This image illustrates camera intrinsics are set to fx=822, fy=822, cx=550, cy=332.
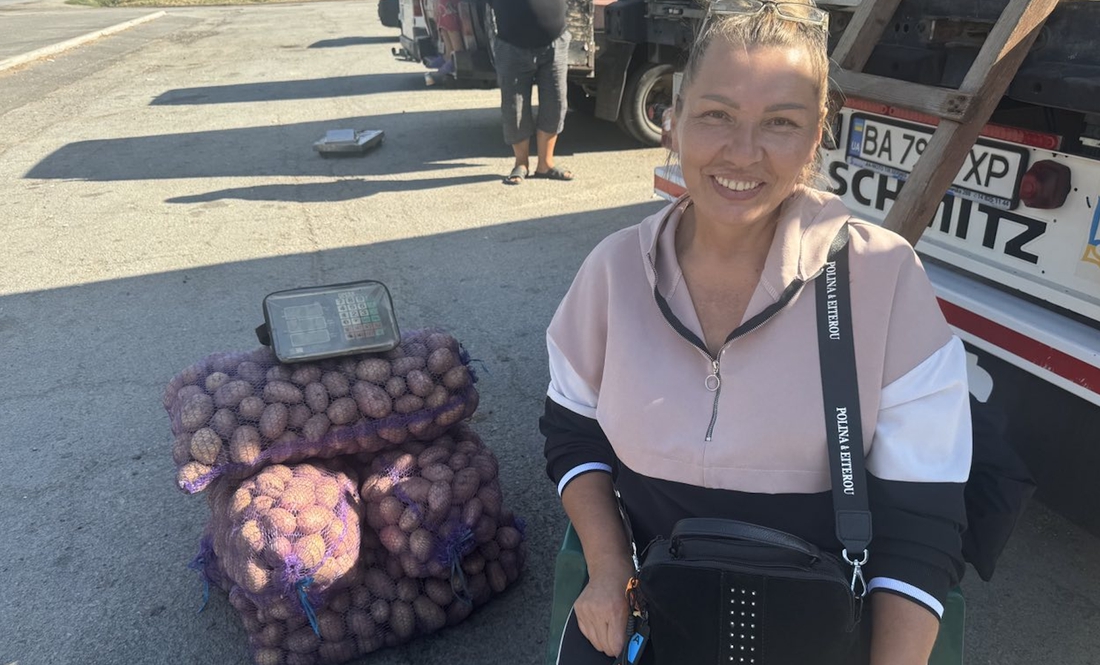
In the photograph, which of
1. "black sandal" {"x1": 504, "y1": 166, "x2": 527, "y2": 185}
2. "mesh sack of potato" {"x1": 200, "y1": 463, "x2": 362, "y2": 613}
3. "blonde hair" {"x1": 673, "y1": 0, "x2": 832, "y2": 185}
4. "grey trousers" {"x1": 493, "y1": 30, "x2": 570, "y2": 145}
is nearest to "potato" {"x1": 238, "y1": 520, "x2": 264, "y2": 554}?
"mesh sack of potato" {"x1": 200, "y1": 463, "x2": 362, "y2": 613}

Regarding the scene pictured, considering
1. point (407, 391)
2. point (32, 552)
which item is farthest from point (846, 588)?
point (32, 552)

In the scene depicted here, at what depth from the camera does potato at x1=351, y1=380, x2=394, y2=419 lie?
90.3 inches

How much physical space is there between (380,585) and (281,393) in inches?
23.2

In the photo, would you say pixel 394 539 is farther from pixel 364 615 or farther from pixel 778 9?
pixel 778 9

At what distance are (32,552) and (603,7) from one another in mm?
5491

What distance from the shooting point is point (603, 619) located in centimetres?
158

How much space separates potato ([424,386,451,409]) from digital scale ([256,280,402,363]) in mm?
180

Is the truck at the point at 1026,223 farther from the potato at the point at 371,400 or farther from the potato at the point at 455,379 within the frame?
the potato at the point at 371,400

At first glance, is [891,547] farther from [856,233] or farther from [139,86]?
[139,86]

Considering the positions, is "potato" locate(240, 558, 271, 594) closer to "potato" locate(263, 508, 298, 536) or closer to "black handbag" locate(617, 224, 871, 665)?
"potato" locate(263, 508, 298, 536)

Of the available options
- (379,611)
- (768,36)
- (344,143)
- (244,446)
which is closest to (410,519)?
(379,611)

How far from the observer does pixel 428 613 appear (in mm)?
2277

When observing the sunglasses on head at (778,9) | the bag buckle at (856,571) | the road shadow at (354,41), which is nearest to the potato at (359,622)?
the bag buckle at (856,571)

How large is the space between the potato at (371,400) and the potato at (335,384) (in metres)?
0.02
